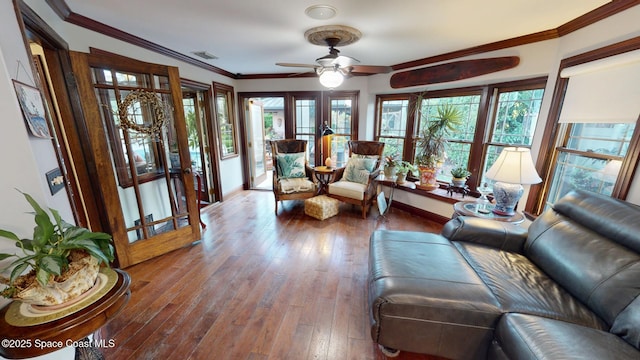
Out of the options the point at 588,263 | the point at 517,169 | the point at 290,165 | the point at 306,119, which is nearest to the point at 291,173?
the point at 290,165

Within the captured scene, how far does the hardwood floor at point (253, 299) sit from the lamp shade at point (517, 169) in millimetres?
1377

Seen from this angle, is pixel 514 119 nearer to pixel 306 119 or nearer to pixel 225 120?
pixel 306 119

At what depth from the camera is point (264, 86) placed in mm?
4496

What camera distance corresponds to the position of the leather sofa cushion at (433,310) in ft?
4.24

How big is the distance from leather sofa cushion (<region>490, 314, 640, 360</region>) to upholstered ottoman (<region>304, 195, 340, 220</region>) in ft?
7.99

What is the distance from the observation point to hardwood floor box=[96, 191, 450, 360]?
1536 mm

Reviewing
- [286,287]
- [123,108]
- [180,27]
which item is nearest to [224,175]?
[123,108]

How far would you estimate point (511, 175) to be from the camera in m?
1.98

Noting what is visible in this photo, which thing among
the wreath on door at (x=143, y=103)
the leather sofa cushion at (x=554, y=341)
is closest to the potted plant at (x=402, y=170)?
the leather sofa cushion at (x=554, y=341)

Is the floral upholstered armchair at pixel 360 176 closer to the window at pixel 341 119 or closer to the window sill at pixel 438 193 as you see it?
the window sill at pixel 438 193

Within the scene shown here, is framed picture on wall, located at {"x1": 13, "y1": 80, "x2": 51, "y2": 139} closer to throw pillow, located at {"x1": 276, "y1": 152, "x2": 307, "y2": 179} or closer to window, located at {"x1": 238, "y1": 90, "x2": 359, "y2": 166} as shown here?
throw pillow, located at {"x1": 276, "y1": 152, "x2": 307, "y2": 179}

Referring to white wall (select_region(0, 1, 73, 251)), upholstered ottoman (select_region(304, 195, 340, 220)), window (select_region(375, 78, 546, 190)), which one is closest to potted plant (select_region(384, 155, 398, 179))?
window (select_region(375, 78, 546, 190))

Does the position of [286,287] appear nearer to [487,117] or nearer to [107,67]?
[107,67]

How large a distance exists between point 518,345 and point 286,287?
158 cm
